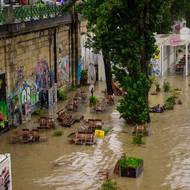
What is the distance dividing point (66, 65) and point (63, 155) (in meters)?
18.2

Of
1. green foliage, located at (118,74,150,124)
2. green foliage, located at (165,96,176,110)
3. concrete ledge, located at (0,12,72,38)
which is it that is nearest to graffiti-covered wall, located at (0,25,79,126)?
concrete ledge, located at (0,12,72,38)

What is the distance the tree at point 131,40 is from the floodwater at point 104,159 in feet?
4.48

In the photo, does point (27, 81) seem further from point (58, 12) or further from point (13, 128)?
point (58, 12)

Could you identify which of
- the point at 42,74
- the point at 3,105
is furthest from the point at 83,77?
the point at 3,105

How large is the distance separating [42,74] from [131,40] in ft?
27.5

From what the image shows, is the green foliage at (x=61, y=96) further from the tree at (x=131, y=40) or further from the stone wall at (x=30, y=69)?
the tree at (x=131, y=40)

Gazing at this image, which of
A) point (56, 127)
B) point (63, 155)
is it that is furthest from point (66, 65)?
point (63, 155)

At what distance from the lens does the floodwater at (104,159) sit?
19375mm

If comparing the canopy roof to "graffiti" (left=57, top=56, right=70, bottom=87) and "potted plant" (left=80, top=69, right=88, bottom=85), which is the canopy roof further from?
"graffiti" (left=57, top=56, right=70, bottom=87)

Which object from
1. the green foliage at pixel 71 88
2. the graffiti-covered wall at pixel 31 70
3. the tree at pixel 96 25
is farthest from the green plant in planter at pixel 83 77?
the tree at pixel 96 25

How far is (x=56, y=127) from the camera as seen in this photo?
28547mm

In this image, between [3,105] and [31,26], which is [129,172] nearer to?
[3,105]

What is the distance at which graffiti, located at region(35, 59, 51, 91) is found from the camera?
111ft

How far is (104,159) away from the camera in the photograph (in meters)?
22.5
